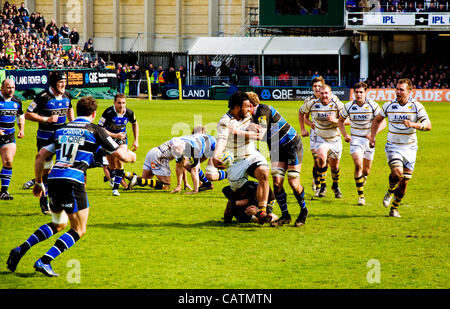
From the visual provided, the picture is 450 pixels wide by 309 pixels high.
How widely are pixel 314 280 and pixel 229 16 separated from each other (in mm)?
56088

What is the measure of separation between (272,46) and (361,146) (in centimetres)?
4111

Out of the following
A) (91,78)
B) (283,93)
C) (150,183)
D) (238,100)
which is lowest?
(150,183)

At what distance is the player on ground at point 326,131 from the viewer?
1473 centimetres

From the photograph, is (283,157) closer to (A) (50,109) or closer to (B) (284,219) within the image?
(B) (284,219)

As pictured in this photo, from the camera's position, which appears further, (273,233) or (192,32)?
(192,32)

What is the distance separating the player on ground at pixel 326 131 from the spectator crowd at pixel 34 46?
99.6 ft

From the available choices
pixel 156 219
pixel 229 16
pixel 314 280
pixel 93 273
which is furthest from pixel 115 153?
pixel 229 16

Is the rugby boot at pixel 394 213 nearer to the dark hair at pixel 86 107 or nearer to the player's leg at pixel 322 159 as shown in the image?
the player's leg at pixel 322 159

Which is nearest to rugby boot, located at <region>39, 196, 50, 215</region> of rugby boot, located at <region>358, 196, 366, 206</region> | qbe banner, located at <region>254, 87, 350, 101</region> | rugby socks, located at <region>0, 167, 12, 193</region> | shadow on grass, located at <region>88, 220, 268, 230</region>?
shadow on grass, located at <region>88, 220, 268, 230</region>

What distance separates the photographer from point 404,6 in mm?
49938

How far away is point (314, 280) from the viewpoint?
8.50m

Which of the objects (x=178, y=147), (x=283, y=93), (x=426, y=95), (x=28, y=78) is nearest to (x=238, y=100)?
(x=178, y=147)

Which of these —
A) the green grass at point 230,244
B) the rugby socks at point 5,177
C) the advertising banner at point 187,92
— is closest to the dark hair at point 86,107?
the green grass at point 230,244

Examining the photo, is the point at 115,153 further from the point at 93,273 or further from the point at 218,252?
the point at 218,252
